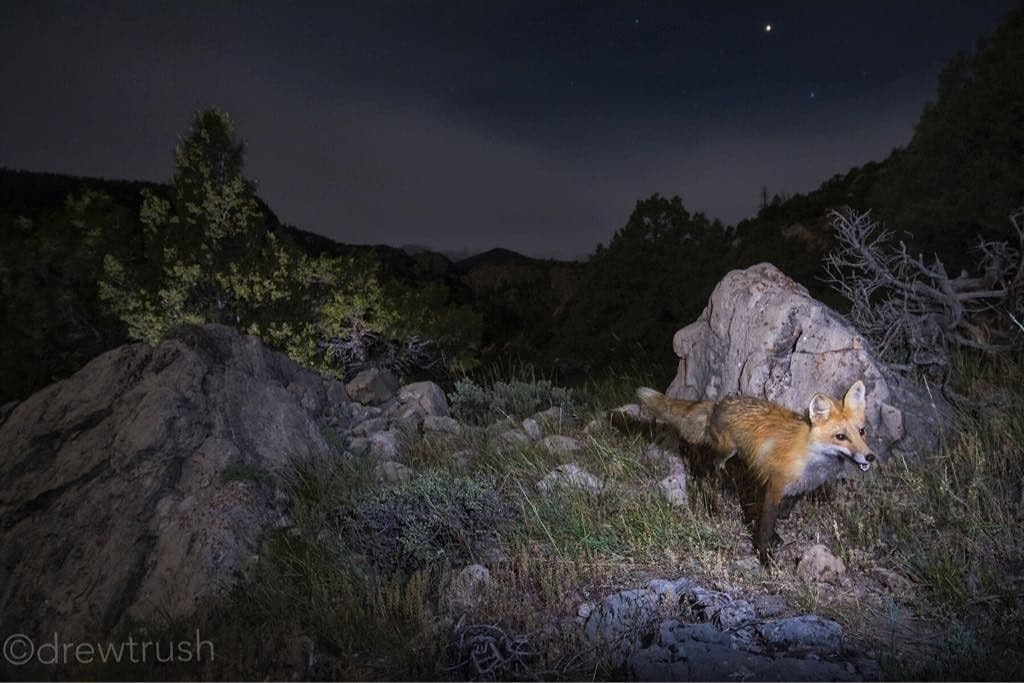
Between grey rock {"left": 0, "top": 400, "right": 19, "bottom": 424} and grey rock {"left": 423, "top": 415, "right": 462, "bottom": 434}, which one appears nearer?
grey rock {"left": 0, "top": 400, "right": 19, "bottom": 424}

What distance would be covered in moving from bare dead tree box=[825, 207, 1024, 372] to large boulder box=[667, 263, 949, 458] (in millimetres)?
952

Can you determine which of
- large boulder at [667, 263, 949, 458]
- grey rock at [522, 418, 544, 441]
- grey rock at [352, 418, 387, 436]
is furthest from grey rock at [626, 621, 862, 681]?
grey rock at [352, 418, 387, 436]

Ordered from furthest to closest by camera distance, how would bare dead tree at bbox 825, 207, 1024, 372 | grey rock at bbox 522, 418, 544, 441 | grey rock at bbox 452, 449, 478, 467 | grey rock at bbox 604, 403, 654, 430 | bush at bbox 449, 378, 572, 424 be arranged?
bush at bbox 449, 378, 572, 424
grey rock at bbox 522, 418, 544, 441
grey rock at bbox 604, 403, 654, 430
bare dead tree at bbox 825, 207, 1024, 372
grey rock at bbox 452, 449, 478, 467

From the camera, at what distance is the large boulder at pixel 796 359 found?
5.38 m

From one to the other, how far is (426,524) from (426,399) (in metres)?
4.58

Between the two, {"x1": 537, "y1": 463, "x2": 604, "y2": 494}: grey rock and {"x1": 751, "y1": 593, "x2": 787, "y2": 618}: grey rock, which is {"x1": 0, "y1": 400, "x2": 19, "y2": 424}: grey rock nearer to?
{"x1": 537, "y1": 463, "x2": 604, "y2": 494}: grey rock

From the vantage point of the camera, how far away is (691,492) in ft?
16.3

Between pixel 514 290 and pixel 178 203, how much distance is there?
3384cm

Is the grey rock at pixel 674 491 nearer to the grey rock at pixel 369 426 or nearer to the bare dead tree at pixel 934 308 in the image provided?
the bare dead tree at pixel 934 308

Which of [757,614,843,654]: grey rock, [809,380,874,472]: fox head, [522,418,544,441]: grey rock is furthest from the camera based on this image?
[522,418,544,441]: grey rock

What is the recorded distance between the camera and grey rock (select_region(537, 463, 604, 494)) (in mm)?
5055

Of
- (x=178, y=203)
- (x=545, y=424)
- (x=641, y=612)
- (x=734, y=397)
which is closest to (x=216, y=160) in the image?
(x=178, y=203)

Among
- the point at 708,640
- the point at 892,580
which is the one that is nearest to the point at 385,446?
the point at 708,640

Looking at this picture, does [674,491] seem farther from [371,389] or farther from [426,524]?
[371,389]
